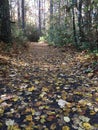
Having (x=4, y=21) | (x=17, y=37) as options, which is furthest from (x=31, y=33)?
(x=4, y=21)

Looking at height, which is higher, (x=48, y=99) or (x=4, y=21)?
(x=4, y=21)

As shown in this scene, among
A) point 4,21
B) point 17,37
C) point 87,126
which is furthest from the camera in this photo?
point 17,37

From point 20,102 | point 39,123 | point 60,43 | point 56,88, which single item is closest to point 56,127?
point 39,123

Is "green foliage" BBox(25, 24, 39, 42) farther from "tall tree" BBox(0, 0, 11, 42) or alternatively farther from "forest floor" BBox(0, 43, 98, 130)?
"forest floor" BBox(0, 43, 98, 130)

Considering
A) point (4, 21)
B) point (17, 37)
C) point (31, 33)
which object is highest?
point (4, 21)

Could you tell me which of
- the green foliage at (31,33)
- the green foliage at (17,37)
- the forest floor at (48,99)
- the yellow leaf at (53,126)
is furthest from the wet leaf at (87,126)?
the green foliage at (31,33)

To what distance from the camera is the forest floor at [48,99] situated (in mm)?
3309

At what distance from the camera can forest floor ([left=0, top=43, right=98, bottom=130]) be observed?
3.31 m

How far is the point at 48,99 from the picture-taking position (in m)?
4.19

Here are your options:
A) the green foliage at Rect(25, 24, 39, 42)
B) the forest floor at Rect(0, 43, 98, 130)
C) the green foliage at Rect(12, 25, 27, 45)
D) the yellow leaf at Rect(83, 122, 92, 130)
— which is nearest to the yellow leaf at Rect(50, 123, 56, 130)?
the forest floor at Rect(0, 43, 98, 130)

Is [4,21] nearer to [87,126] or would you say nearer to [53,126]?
[53,126]

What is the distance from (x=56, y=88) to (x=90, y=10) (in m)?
8.43

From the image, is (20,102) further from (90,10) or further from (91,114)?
(90,10)

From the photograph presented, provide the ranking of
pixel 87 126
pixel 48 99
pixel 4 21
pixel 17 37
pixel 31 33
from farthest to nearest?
pixel 31 33
pixel 17 37
pixel 4 21
pixel 48 99
pixel 87 126
